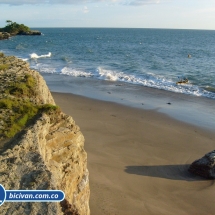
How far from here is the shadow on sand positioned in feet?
37.0

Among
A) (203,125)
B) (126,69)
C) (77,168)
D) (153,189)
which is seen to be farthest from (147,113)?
(126,69)

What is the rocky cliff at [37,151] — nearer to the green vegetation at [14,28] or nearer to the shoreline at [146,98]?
the shoreline at [146,98]

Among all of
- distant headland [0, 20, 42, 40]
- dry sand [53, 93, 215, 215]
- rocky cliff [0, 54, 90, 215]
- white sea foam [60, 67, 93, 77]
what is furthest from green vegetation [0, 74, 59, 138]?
distant headland [0, 20, 42, 40]

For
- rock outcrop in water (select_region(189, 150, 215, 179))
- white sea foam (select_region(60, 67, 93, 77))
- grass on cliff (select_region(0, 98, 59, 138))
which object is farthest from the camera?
white sea foam (select_region(60, 67, 93, 77))

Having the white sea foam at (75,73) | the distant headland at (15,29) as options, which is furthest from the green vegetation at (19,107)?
the distant headland at (15,29)

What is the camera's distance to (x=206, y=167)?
36.3ft

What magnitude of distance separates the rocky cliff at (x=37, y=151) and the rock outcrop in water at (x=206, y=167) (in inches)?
234

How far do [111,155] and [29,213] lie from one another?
8942 mm

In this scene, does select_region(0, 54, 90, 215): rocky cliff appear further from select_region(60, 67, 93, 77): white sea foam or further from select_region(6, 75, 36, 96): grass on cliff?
select_region(60, 67, 93, 77): white sea foam

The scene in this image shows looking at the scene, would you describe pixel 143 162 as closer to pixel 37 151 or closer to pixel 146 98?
pixel 37 151

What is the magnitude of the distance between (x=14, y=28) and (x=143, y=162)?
399 feet

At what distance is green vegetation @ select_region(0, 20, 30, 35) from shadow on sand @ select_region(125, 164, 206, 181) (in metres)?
119

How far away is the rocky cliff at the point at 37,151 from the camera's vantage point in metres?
4.36

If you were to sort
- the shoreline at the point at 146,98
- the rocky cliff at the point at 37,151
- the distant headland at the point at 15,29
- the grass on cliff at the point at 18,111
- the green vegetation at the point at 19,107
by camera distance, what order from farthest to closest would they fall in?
the distant headland at the point at 15,29, the shoreline at the point at 146,98, the green vegetation at the point at 19,107, the grass on cliff at the point at 18,111, the rocky cliff at the point at 37,151
